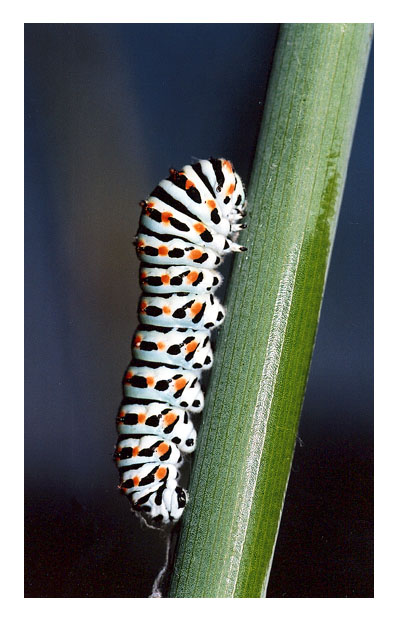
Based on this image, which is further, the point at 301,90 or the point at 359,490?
the point at 359,490

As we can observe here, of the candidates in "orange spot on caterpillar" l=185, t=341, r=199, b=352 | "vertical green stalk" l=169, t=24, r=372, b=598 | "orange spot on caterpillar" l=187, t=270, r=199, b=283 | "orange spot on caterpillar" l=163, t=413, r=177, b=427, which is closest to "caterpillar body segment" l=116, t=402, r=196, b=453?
"orange spot on caterpillar" l=163, t=413, r=177, b=427

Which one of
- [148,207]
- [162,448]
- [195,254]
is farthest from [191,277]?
[162,448]

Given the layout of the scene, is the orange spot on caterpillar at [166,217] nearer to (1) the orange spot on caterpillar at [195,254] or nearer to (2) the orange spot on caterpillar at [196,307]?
(1) the orange spot on caterpillar at [195,254]

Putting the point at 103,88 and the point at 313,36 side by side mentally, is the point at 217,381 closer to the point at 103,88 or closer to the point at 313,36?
the point at 313,36

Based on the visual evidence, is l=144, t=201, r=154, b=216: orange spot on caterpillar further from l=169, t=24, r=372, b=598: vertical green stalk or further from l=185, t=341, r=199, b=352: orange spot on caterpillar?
l=169, t=24, r=372, b=598: vertical green stalk

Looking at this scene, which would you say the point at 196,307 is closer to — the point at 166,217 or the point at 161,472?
the point at 166,217

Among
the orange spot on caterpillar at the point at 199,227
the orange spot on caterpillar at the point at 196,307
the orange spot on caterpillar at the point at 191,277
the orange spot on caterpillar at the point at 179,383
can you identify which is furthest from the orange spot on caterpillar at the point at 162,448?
the orange spot on caterpillar at the point at 199,227

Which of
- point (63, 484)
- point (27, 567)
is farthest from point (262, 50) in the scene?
point (27, 567)
